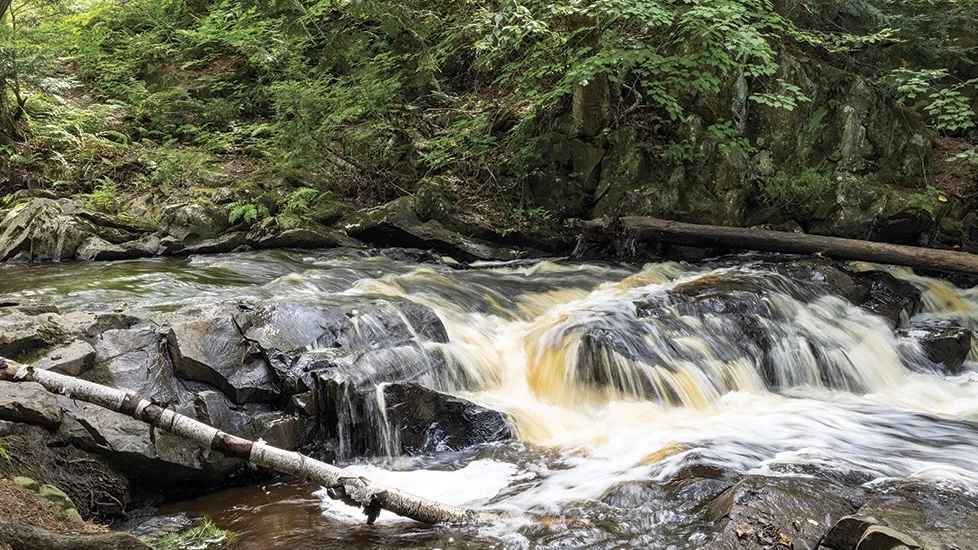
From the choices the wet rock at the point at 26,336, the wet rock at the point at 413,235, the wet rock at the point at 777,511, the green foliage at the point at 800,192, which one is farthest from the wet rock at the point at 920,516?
the green foliage at the point at 800,192

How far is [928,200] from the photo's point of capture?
1034 centimetres

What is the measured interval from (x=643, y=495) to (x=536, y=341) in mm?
2827

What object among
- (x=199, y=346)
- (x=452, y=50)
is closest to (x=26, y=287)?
(x=199, y=346)

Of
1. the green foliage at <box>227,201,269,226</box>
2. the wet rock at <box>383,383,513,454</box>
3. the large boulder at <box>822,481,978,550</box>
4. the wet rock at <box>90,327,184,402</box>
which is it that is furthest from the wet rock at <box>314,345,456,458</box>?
the green foliage at <box>227,201,269,226</box>

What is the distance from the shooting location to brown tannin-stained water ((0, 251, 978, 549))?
4.23 meters

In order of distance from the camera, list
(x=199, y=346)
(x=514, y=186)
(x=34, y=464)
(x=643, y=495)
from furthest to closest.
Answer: (x=514, y=186), (x=199, y=346), (x=643, y=495), (x=34, y=464)

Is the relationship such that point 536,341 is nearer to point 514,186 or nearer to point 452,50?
point 514,186

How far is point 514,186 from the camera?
37.5 feet

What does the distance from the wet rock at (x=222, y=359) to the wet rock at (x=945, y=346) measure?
6.91 m

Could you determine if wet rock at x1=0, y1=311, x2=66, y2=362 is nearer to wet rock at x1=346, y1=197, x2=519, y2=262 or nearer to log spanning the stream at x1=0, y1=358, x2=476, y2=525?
log spanning the stream at x1=0, y1=358, x2=476, y2=525

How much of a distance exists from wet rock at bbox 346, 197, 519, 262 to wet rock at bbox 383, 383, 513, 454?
513cm

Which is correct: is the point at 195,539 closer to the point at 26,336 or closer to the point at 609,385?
the point at 26,336

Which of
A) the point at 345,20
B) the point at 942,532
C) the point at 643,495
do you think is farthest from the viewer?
the point at 345,20

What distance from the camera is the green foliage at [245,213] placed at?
10.5 metres
